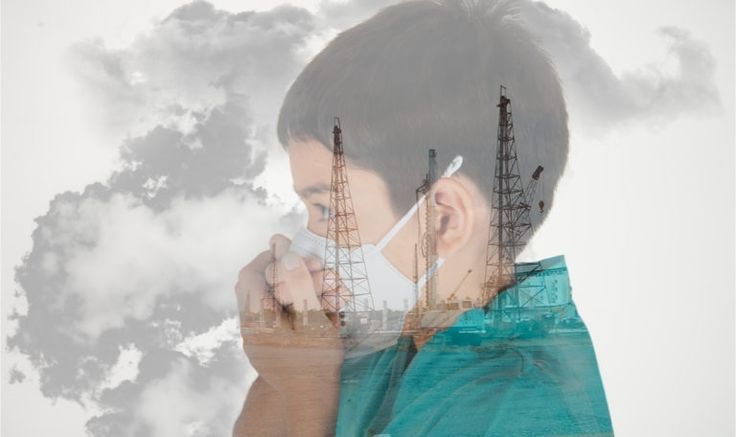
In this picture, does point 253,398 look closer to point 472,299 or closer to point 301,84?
point 472,299

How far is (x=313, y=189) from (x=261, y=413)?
1.97 ft

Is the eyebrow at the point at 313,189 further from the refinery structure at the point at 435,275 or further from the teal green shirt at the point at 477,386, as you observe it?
the teal green shirt at the point at 477,386

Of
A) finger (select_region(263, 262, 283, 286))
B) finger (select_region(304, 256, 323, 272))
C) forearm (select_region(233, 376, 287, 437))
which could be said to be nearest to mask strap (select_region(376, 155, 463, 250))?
finger (select_region(304, 256, 323, 272))

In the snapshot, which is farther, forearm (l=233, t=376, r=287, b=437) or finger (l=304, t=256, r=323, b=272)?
forearm (l=233, t=376, r=287, b=437)

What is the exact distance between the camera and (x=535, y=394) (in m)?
2.26

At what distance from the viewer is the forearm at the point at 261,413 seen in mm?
2410

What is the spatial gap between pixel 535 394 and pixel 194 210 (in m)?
0.94

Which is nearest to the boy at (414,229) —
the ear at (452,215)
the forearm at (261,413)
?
the ear at (452,215)

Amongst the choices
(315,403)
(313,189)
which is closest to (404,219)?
(313,189)

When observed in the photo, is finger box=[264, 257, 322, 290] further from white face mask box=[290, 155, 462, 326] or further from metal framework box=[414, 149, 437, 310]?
metal framework box=[414, 149, 437, 310]

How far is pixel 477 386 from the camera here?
2.26 metres

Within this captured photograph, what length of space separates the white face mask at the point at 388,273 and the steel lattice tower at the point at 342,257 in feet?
0.04

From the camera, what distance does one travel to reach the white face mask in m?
2.28

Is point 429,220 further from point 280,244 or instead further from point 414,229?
point 280,244
